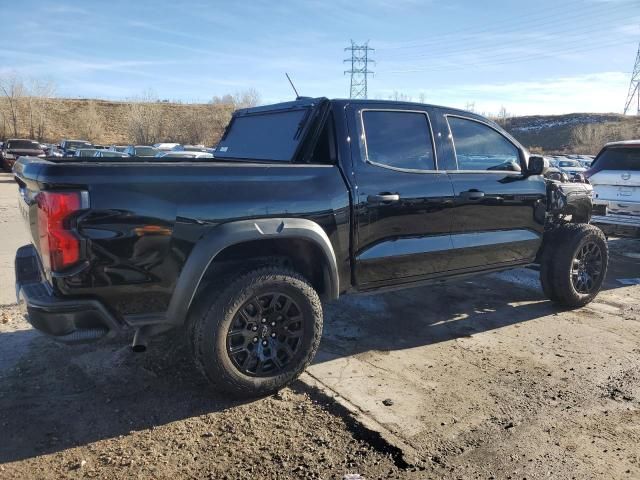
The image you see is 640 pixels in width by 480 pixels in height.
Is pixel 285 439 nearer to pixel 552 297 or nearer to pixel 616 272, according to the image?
pixel 552 297

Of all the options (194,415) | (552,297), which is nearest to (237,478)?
(194,415)

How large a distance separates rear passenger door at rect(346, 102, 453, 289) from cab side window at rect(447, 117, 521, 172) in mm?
332

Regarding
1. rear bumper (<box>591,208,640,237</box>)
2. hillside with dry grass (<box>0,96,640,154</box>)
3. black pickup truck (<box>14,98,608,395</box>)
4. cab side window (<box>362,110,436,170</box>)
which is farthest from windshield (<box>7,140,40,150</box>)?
hillside with dry grass (<box>0,96,640,154</box>)

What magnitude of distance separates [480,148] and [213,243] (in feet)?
9.16

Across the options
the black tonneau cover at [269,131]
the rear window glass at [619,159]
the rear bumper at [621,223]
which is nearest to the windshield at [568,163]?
the rear window glass at [619,159]

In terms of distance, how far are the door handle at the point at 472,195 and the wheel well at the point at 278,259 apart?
149 centimetres

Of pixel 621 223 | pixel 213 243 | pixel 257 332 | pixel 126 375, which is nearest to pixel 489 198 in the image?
pixel 257 332

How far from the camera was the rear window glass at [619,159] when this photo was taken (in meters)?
8.24

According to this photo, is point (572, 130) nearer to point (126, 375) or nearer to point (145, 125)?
point (145, 125)

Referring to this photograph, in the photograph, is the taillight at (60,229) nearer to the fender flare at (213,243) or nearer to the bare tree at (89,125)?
the fender flare at (213,243)

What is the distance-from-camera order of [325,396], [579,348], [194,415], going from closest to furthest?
[194,415]
[325,396]
[579,348]

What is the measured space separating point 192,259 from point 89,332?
0.69 meters

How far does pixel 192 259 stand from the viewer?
3.10 m

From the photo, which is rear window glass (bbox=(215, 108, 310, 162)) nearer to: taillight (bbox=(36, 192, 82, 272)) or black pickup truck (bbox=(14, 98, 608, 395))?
black pickup truck (bbox=(14, 98, 608, 395))
